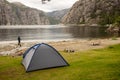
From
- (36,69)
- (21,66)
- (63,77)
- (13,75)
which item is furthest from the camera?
(21,66)

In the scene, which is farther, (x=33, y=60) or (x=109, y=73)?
(x=33, y=60)

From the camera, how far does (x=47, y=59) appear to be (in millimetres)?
17078

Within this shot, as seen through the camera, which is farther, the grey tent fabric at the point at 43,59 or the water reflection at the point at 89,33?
the water reflection at the point at 89,33

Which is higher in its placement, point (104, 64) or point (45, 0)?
point (45, 0)

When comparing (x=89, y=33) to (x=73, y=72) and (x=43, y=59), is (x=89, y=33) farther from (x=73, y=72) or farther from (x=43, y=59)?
(x=73, y=72)

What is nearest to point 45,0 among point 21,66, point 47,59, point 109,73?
point 47,59

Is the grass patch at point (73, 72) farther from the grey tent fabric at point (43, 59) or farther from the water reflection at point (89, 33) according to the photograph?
the water reflection at point (89, 33)

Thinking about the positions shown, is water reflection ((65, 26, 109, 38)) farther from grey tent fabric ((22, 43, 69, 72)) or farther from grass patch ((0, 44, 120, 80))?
grass patch ((0, 44, 120, 80))

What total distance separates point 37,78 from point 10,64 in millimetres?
5198

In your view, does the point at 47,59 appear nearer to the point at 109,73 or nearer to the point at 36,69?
the point at 36,69

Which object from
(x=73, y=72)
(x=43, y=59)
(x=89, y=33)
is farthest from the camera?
(x=89, y=33)

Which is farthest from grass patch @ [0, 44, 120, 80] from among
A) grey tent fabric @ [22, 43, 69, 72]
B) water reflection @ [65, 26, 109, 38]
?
water reflection @ [65, 26, 109, 38]

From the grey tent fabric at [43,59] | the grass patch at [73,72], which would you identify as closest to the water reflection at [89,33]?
the grey tent fabric at [43,59]

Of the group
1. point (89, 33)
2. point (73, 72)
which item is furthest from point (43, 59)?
point (89, 33)
